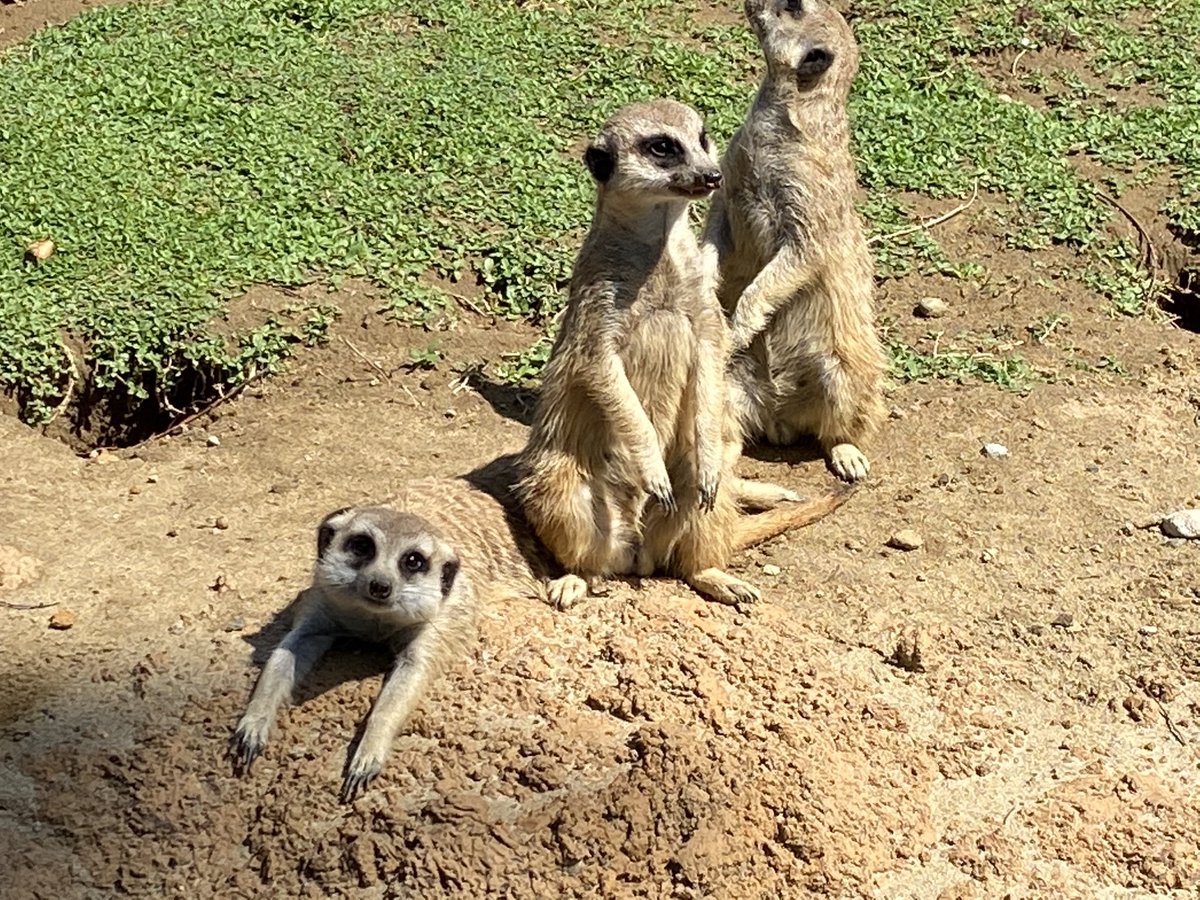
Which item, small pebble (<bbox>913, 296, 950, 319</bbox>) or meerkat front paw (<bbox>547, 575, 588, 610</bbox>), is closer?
meerkat front paw (<bbox>547, 575, 588, 610</bbox>)

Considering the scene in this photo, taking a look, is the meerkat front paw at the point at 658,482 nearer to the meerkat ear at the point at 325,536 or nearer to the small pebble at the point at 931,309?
the meerkat ear at the point at 325,536

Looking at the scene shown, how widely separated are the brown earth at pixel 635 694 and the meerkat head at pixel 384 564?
0.54 feet

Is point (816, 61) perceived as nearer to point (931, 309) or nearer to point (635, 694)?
point (931, 309)

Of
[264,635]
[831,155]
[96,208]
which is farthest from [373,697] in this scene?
[96,208]

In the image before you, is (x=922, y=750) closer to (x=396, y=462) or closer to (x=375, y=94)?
(x=396, y=462)

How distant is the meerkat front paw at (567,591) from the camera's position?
332 centimetres

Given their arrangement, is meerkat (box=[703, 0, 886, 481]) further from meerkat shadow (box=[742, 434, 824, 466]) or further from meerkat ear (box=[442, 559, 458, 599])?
meerkat ear (box=[442, 559, 458, 599])

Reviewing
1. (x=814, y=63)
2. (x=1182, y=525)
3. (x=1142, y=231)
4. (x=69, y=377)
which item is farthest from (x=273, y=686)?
(x=1142, y=231)

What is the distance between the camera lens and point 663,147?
325 centimetres

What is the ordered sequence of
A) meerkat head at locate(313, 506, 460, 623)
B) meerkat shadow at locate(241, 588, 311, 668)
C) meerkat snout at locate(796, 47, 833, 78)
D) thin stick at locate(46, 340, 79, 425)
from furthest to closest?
meerkat snout at locate(796, 47, 833, 78), thin stick at locate(46, 340, 79, 425), meerkat shadow at locate(241, 588, 311, 668), meerkat head at locate(313, 506, 460, 623)

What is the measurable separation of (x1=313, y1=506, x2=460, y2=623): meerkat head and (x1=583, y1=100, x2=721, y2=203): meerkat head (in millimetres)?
934

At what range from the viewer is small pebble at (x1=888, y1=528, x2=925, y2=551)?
3719 mm

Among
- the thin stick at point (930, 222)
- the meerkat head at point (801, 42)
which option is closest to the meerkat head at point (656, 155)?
the meerkat head at point (801, 42)

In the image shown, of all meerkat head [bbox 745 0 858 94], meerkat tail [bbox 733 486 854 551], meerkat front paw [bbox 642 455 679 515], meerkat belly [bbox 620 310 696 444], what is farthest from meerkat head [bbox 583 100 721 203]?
meerkat head [bbox 745 0 858 94]
